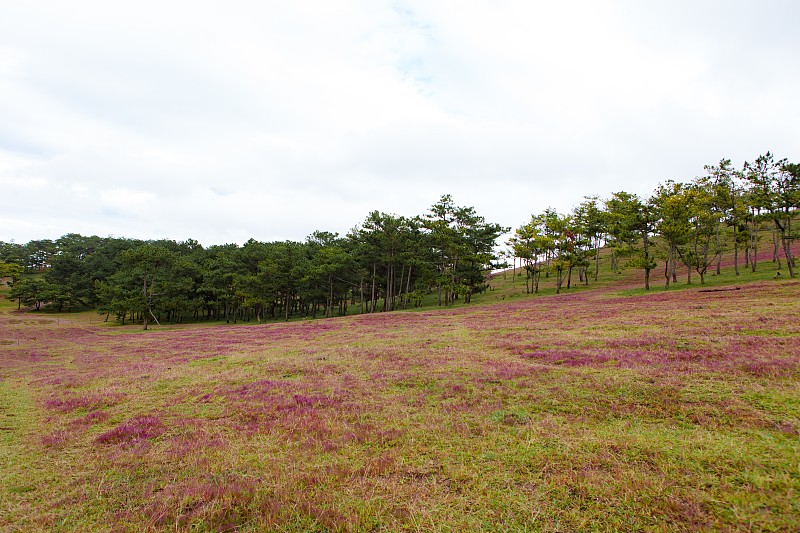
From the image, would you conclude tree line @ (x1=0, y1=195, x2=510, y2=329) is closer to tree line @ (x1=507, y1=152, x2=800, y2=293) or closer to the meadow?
tree line @ (x1=507, y1=152, x2=800, y2=293)

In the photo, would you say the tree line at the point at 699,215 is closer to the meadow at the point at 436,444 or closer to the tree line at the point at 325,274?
the tree line at the point at 325,274

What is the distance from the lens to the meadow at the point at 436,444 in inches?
221

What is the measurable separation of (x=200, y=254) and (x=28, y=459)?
110m

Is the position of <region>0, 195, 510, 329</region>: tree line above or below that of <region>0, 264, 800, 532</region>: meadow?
above

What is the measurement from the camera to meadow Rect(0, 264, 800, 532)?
5.62m

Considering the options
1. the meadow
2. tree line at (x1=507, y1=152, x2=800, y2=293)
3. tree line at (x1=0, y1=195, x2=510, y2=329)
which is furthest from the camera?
tree line at (x1=0, y1=195, x2=510, y2=329)

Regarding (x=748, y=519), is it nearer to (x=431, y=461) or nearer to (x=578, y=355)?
(x=431, y=461)

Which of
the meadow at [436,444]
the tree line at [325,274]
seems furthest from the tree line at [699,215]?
the meadow at [436,444]

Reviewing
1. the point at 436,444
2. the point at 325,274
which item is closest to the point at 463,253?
the point at 325,274

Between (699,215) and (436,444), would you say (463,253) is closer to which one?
(699,215)

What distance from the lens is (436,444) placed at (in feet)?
26.8

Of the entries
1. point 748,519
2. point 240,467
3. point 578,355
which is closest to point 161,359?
point 240,467

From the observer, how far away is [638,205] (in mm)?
49000

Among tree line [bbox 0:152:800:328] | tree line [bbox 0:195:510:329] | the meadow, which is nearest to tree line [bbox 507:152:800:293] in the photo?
tree line [bbox 0:152:800:328]
